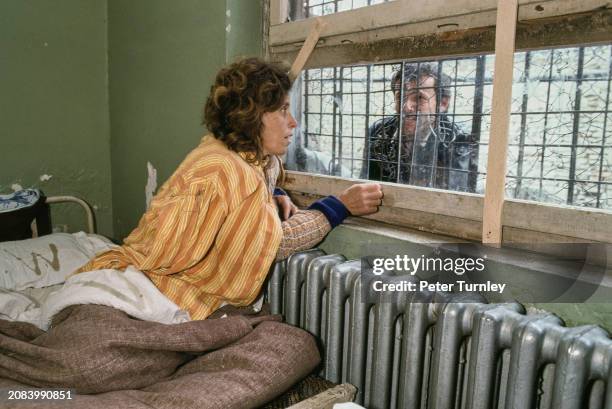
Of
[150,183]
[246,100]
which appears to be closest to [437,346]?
[246,100]

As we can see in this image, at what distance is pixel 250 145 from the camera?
148 centimetres

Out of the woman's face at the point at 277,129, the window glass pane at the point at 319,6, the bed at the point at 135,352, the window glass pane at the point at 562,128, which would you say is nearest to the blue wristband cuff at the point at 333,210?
the woman's face at the point at 277,129

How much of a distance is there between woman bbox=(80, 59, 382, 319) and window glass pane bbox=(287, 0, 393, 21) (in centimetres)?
37

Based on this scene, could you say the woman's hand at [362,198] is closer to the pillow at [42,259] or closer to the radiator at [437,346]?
the radiator at [437,346]

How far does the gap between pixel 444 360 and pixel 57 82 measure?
2238mm

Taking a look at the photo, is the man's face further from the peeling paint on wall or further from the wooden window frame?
the peeling paint on wall

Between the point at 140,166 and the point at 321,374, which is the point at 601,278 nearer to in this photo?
the point at 321,374

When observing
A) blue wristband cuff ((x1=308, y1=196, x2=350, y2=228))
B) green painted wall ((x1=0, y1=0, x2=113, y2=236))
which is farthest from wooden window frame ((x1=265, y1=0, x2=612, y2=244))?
green painted wall ((x1=0, y1=0, x2=113, y2=236))

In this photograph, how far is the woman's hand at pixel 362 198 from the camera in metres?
1.52

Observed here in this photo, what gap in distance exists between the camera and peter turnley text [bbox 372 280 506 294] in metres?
1.22

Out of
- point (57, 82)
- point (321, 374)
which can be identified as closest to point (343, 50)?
point (321, 374)

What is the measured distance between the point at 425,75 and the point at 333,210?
0.49 metres

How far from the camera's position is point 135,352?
117cm

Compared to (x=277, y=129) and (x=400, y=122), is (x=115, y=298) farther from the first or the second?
(x=400, y=122)
